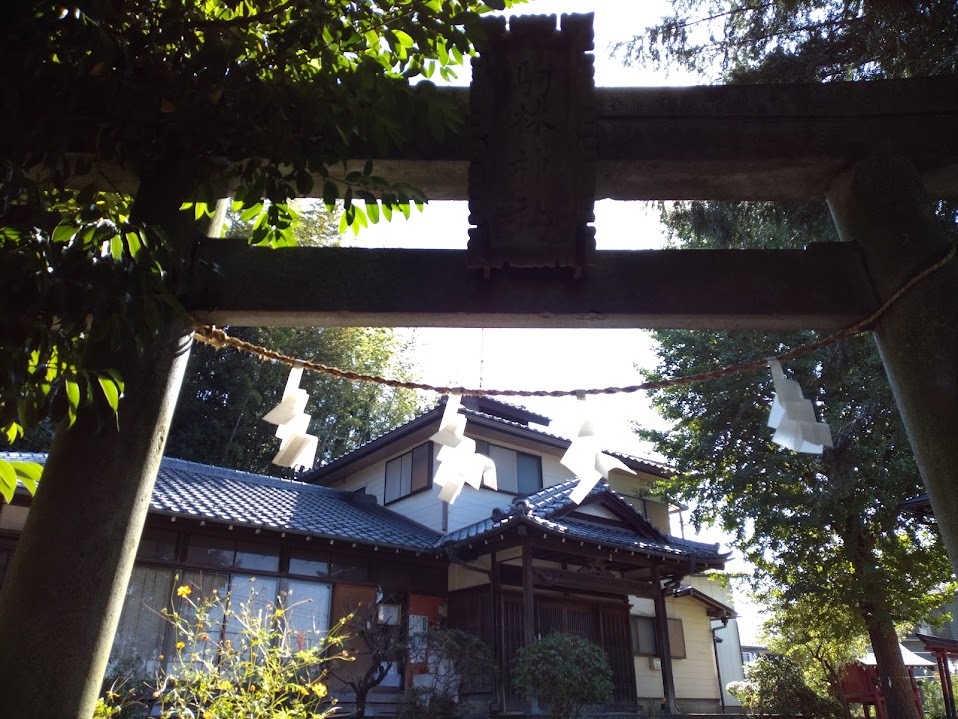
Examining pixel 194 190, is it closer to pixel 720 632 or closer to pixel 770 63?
pixel 770 63

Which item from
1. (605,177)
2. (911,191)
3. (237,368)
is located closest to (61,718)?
(605,177)

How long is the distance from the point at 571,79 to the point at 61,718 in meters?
2.62

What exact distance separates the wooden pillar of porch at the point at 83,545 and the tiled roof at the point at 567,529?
9570 millimetres

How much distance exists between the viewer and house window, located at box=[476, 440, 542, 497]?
15.5m

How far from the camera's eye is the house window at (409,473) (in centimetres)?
1516

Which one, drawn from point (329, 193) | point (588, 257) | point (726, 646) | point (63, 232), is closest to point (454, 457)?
point (588, 257)

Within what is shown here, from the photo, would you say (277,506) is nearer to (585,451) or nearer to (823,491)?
(823,491)

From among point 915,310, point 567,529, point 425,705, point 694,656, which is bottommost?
point 425,705

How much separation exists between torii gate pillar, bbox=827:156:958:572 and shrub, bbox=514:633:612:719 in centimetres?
847

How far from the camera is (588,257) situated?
240cm

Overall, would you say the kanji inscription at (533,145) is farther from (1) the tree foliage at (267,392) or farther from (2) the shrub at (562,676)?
(1) the tree foliage at (267,392)

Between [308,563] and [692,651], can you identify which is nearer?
[308,563]

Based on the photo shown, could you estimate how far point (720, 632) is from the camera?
66.4 feet

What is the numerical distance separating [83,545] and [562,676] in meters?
8.92
